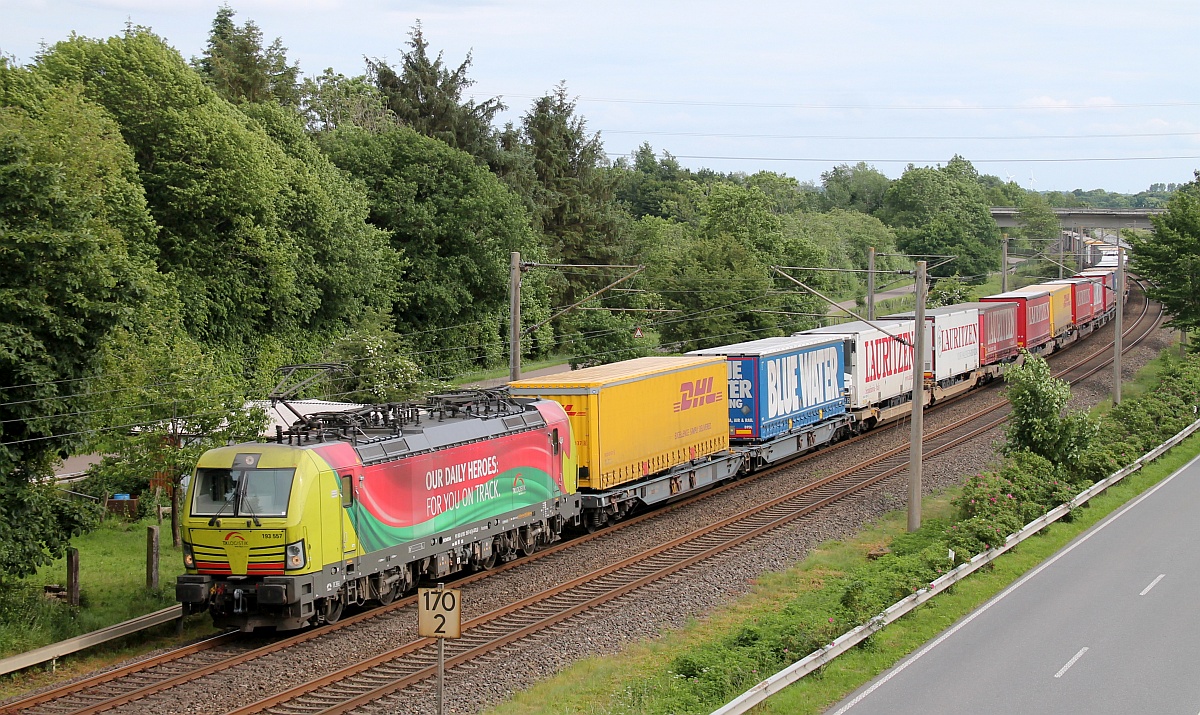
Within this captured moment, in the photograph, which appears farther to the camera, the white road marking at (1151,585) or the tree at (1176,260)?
the tree at (1176,260)

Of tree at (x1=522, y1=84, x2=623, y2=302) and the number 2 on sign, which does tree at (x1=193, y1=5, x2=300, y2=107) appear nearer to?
tree at (x1=522, y1=84, x2=623, y2=302)

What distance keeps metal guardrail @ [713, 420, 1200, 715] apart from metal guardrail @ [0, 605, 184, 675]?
409 inches

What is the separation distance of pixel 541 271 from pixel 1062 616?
170 ft

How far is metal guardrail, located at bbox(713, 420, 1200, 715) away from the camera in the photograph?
14034mm

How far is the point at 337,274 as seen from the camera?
48906 millimetres

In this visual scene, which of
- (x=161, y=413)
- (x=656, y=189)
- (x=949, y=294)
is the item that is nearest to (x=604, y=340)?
(x=161, y=413)

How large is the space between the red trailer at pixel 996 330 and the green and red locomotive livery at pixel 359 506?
3152cm

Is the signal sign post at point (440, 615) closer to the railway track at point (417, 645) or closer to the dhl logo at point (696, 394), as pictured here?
the railway track at point (417, 645)

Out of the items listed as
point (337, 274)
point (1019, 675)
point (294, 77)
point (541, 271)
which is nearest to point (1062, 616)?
point (1019, 675)

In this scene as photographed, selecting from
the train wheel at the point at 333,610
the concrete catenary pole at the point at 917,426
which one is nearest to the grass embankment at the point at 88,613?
the train wheel at the point at 333,610

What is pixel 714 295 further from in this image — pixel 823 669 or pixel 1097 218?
pixel 1097 218

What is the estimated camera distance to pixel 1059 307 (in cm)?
6247

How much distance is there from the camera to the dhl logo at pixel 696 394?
92.8ft

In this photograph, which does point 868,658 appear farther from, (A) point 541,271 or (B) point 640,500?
(A) point 541,271
